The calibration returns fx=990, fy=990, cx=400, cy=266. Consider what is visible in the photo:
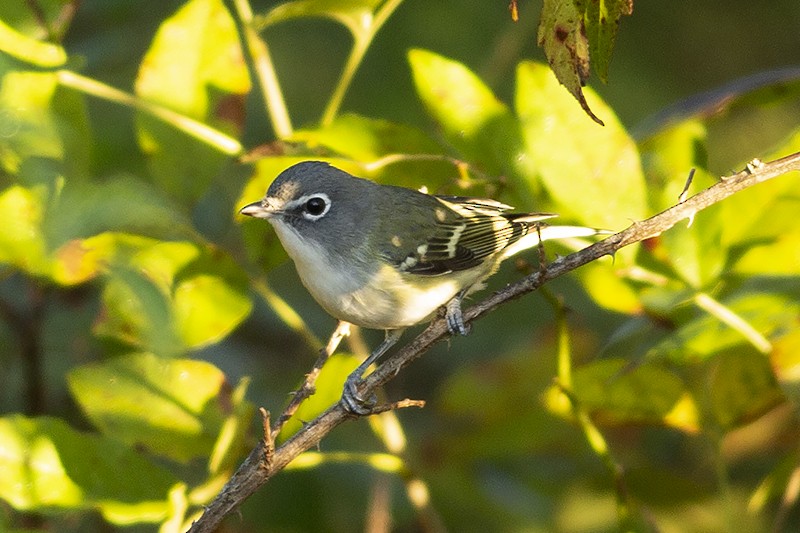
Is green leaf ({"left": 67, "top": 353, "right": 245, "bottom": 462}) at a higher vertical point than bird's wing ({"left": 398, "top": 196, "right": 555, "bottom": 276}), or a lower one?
lower

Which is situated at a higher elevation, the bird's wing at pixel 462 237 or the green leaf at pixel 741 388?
the bird's wing at pixel 462 237

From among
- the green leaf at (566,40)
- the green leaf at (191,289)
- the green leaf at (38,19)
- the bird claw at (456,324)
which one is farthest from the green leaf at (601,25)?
the green leaf at (38,19)

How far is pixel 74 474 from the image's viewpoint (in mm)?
1873

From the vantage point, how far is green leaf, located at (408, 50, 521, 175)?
81.5 inches

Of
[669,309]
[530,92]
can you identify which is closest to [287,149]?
[530,92]

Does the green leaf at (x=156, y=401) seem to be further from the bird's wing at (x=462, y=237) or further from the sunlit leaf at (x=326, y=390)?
the bird's wing at (x=462, y=237)

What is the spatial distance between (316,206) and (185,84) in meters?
0.61

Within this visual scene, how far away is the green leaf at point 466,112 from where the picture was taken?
6.79 ft

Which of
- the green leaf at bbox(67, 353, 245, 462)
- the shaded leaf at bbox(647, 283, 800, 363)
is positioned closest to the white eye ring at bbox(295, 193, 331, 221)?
the green leaf at bbox(67, 353, 245, 462)

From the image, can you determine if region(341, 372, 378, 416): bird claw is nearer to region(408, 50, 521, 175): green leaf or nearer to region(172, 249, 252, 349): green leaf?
region(172, 249, 252, 349): green leaf

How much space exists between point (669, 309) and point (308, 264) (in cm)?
94

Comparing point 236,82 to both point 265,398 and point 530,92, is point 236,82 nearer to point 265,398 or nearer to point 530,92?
point 530,92

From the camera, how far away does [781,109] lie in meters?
4.77

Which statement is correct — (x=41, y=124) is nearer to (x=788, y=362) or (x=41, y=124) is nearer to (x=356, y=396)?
(x=356, y=396)
